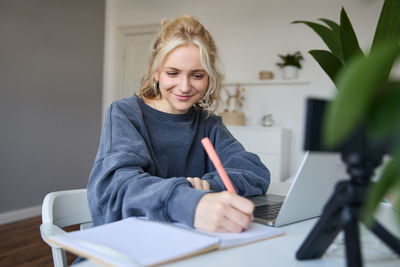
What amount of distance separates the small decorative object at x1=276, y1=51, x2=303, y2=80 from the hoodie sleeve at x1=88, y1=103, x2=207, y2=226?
3138 mm

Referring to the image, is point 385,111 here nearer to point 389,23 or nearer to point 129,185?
point 129,185

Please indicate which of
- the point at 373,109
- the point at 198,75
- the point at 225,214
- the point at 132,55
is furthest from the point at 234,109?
the point at 373,109

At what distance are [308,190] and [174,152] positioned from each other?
61 centimetres

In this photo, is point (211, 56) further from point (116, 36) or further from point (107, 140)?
point (116, 36)

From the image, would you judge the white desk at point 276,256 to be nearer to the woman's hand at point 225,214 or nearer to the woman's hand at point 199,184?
the woman's hand at point 225,214

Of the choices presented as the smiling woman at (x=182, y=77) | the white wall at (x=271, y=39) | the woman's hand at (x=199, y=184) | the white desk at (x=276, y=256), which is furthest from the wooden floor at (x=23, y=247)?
the white desk at (x=276, y=256)

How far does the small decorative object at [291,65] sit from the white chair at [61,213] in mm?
3224

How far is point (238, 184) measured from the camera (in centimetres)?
100

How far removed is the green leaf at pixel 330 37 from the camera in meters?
1.26

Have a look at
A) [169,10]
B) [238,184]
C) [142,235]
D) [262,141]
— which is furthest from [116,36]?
[142,235]

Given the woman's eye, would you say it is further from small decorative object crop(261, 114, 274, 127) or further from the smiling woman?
small decorative object crop(261, 114, 274, 127)

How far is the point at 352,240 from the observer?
0.41m

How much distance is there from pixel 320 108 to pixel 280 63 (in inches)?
153

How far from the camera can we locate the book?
476mm
